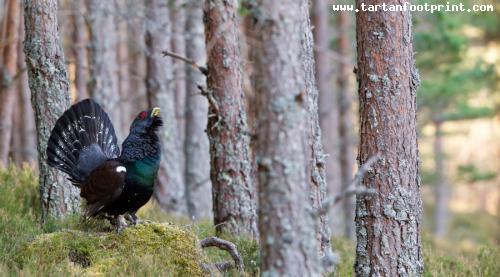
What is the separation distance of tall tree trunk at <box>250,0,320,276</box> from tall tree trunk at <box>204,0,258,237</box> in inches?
144

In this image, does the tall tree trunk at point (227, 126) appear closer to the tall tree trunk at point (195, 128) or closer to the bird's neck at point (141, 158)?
the bird's neck at point (141, 158)

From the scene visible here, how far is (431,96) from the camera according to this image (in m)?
21.9

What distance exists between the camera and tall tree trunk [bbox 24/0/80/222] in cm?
779

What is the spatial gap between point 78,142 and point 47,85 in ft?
2.70

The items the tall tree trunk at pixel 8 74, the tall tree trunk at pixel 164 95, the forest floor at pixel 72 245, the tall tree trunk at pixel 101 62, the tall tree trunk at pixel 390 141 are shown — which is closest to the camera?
the forest floor at pixel 72 245

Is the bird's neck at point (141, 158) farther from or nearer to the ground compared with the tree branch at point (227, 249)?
farther from the ground

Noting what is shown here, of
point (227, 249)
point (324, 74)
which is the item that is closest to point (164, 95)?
point (324, 74)

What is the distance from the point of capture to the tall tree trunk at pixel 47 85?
7793 millimetres

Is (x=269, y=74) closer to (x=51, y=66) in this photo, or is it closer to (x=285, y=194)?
(x=285, y=194)

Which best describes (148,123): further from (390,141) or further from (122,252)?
(390,141)

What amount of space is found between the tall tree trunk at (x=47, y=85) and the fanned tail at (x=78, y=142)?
43 cm

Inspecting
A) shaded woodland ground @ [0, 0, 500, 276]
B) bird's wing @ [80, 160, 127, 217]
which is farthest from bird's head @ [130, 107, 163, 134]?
shaded woodland ground @ [0, 0, 500, 276]

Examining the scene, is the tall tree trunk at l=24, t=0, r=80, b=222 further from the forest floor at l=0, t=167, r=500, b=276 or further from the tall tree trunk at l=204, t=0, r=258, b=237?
the tall tree trunk at l=204, t=0, r=258, b=237

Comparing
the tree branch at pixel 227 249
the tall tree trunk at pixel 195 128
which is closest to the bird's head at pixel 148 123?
the tree branch at pixel 227 249
